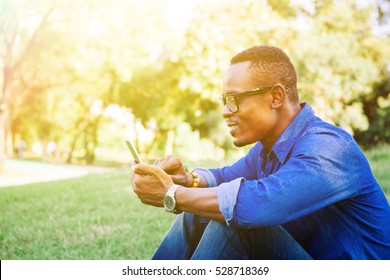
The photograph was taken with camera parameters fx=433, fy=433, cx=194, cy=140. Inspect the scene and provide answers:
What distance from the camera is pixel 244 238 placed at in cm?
173

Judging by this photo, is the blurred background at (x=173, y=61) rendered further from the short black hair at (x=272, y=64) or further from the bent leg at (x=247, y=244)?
the bent leg at (x=247, y=244)

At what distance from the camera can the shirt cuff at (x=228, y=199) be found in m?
1.58

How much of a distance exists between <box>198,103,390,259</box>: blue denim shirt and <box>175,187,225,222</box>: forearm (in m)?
0.04

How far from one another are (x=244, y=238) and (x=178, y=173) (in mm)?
720

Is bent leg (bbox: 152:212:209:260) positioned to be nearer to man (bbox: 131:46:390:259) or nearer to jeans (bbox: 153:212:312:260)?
man (bbox: 131:46:390:259)

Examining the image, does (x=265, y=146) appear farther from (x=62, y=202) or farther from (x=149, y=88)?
(x=149, y=88)

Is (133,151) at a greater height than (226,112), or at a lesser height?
lesser

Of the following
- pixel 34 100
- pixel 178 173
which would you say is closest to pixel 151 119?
pixel 34 100

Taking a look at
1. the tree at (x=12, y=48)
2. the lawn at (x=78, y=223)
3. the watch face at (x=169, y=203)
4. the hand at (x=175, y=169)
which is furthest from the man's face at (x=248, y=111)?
the tree at (x=12, y=48)

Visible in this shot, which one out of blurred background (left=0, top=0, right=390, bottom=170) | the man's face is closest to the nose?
the man's face

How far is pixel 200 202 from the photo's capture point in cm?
167

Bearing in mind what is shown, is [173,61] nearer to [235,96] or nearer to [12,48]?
[12,48]

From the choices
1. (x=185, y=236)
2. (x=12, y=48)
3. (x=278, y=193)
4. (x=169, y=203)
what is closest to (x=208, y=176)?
(x=185, y=236)

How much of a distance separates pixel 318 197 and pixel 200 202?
440 millimetres
